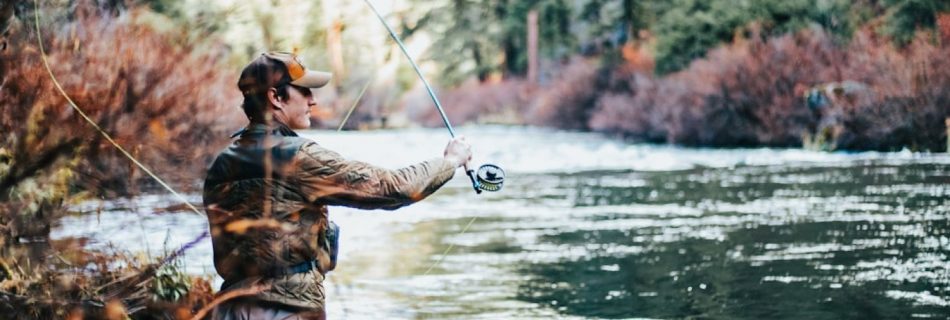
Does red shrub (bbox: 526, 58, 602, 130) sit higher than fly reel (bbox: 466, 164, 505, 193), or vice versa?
red shrub (bbox: 526, 58, 602, 130)

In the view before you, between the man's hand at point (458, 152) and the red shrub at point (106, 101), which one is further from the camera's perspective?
the red shrub at point (106, 101)

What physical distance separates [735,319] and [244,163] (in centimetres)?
507

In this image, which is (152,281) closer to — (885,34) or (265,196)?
(265,196)

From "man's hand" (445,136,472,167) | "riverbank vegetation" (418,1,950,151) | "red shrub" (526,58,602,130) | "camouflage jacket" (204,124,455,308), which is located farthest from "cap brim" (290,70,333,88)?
"red shrub" (526,58,602,130)

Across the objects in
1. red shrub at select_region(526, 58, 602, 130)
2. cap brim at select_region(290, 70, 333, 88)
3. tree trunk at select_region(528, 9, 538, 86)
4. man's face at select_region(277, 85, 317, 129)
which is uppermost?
tree trunk at select_region(528, 9, 538, 86)

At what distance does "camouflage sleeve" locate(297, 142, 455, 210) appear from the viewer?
404cm

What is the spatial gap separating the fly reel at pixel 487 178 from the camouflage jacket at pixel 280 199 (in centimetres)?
52

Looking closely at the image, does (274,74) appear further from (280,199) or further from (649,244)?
(649,244)

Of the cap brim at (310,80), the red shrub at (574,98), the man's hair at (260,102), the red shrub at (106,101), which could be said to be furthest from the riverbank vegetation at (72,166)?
the red shrub at (574,98)

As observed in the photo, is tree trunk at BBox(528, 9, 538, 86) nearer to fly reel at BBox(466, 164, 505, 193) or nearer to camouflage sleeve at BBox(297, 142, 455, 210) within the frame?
fly reel at BBox(466, 164, 505, 193)

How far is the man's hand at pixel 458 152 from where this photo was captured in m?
4.37

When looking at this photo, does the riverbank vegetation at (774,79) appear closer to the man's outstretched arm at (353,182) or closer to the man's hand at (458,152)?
the man's hand at (458,152)

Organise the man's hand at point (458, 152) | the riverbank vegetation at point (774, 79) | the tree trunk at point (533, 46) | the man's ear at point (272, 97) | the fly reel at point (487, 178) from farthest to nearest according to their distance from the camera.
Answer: the tree trunk at point (533, 46) → the riverbank vegetation at point (774, 79) → the fly reel at point (487, 178) → the man's hand at point (458, 152) → the man's ear at point (272, 97)

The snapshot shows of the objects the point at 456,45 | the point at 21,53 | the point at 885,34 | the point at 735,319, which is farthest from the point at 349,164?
the point at 456,45
